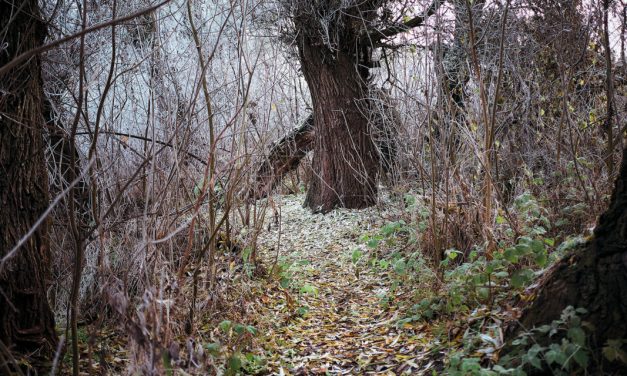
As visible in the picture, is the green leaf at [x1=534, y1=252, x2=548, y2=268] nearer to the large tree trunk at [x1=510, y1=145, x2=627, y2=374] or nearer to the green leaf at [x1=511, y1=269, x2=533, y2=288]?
the green leaf at [x1=511, y1=269, x2=533, y2=288]

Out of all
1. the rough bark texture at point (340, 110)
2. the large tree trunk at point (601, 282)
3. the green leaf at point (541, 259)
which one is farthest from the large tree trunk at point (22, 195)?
the rough bark texture at point (340, 110)

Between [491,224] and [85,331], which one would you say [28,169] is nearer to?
[85,331]

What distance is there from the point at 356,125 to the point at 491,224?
12.4 ft

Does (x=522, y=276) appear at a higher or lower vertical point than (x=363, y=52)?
lower

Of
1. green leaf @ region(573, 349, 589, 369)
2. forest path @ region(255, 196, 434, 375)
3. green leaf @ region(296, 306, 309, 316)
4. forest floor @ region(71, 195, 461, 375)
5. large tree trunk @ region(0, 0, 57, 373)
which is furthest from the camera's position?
green leaf @ region(296, 306, 309, 316)

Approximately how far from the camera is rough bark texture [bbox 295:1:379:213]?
7.04 meters

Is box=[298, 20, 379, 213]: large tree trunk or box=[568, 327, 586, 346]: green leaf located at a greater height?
box=[298, 20, 379, 213]: large tree trunk

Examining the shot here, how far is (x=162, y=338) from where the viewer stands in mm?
2496

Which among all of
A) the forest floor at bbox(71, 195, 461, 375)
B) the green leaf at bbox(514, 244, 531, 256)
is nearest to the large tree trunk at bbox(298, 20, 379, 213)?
the forest floor at bbox(71, 195, 461, 375)

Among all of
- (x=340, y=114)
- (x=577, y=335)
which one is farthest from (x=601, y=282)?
(x=340, y=114)

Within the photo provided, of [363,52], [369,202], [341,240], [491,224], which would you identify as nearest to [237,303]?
[491,224]

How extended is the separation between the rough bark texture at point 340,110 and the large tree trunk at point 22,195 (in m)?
4.54

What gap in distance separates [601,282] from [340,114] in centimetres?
544

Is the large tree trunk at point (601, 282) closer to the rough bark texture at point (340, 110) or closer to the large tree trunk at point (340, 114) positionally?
the rough bark texture at point (340, 110)
